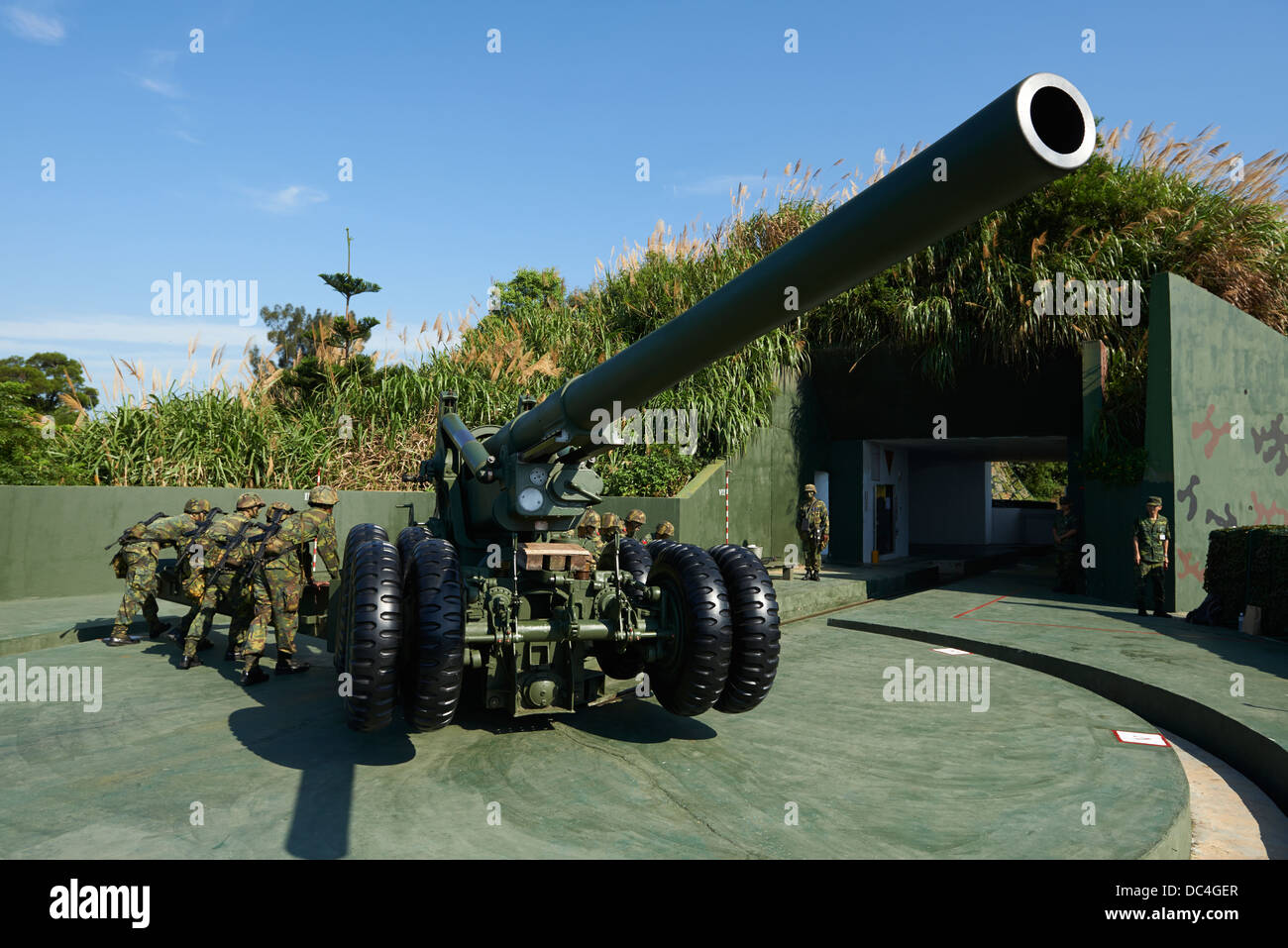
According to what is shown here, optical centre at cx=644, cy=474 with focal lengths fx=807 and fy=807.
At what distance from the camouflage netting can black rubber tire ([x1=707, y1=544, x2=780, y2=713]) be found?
7.16 metres

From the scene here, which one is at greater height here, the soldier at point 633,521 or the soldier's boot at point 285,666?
the soldier at point 633,521

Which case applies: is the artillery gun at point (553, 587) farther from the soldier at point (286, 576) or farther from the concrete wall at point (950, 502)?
the concrete wall at point (950, 502)

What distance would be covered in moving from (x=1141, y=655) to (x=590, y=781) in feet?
20.7

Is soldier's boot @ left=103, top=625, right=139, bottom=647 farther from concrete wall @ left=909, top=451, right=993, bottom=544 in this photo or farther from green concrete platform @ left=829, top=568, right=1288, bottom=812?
concrete wall @ left=909, top=451, right=993, bottom=544

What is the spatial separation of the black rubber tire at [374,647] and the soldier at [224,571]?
10.7 ft

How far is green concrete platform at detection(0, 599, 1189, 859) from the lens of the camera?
3734 mm

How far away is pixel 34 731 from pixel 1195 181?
19.4 m

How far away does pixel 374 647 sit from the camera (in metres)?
4.42

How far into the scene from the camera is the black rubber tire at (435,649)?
14.7ft

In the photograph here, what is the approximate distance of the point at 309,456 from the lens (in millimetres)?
13289

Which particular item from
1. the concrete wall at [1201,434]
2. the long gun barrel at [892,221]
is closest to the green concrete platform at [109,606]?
the concrete wall at [1201,434]

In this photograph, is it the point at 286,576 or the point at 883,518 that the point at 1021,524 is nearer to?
the point at 883,518

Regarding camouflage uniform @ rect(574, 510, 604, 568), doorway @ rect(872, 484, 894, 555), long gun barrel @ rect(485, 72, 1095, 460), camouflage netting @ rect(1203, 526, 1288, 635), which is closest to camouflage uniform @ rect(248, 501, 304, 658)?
camouflage uniform @ rect(574, 510, 604, 568)
